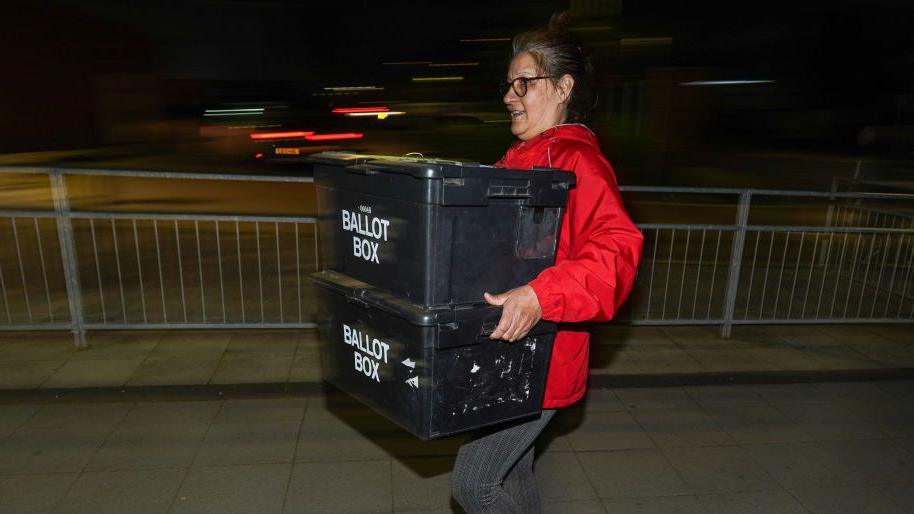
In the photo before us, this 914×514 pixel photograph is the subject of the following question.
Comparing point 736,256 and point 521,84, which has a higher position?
point 521,84

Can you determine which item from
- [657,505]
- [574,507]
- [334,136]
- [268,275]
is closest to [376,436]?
[574,507]

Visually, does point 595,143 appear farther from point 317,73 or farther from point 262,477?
point 317,73

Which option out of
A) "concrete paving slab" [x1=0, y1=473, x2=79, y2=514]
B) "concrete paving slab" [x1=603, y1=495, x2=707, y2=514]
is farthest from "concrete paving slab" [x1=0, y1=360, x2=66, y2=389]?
"concrete paving slab" [x1=603, y1=495, x2=707, y2=514]

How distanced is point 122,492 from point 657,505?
9.02 feet

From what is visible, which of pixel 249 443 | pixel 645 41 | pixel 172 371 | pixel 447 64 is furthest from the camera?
pixel 447 64

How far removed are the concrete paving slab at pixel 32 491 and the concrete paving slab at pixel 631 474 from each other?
9.11 ft

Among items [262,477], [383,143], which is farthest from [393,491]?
[383,143]

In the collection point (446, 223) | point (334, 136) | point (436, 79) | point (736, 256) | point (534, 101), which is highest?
point (436, 79)

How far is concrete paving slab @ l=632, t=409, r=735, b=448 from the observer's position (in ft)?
12.5

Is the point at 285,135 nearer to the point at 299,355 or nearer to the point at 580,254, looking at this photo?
the point at 299,355

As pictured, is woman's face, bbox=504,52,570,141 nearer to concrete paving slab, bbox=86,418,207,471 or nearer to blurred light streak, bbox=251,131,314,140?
concrete paving slab, bbox=86,418,207,471

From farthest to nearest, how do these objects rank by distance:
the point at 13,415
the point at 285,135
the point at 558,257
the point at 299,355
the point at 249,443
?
the point at 285,135 < the point at 299,355 < the point at 13,415 < the point at 249,443 < the point at 558,257

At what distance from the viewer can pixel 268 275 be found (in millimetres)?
7016

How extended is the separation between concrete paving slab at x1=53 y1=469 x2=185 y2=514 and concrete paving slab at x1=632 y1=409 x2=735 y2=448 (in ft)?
9.21
